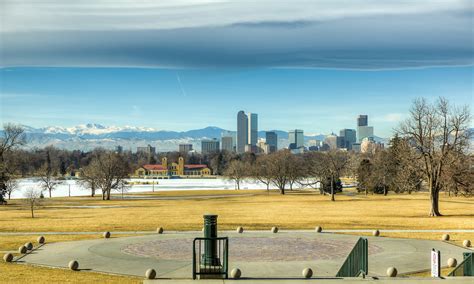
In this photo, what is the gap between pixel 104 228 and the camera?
4234 centimetres

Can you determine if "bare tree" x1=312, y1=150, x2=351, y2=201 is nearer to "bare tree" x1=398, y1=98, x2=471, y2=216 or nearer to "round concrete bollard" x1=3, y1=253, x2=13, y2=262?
"bare tree" x1=398, y1=98, x2=471, y2=216

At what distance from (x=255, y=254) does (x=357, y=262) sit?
292 inches

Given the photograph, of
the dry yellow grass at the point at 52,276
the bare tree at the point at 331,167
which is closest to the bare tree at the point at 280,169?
the bare tree at the point at 331,167

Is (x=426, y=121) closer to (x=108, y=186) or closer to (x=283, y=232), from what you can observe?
(x=283, y=232)

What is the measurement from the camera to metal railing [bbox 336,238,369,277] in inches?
779

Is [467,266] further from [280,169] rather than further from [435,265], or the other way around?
[280,169]

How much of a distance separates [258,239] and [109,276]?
13181mm

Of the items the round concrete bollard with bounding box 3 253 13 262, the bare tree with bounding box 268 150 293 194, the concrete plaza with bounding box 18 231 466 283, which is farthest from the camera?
the bare tree with bounding box 268 150 293 194

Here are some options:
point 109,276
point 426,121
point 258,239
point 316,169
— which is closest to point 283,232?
point 258,239

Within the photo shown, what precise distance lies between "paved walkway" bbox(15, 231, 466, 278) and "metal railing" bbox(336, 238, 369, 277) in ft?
2.52

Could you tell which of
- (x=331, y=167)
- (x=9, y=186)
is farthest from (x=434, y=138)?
(x=9, y=186)

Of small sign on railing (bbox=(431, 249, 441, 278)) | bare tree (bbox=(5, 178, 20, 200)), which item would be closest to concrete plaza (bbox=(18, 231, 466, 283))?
small sign on railing (bbox=(431, 249, 441, 278))

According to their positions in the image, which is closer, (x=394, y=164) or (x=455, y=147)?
(x=455, y=147)

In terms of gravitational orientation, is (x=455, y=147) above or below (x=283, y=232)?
above
